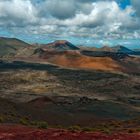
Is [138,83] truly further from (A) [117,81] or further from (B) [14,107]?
(B) [14,107]

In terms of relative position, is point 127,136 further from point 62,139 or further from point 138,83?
point 138,83

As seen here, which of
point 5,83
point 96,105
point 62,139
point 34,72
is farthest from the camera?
point 34,72

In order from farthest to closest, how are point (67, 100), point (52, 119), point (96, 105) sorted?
point (67, 100) → point (96, 105) → point (52, 119)

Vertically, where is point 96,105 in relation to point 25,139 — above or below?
below

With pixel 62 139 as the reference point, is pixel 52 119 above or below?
below

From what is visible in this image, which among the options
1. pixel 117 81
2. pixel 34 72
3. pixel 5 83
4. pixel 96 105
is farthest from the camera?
pixel 34 72

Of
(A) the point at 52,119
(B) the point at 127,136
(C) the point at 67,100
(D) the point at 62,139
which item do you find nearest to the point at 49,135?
(D) the point at 62,139

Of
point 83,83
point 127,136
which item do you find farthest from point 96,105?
point 127,136

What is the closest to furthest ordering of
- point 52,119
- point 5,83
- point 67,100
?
point 52,119 → point 67,100 → point 5,83

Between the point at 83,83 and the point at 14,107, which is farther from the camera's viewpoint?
the point at 83,83
